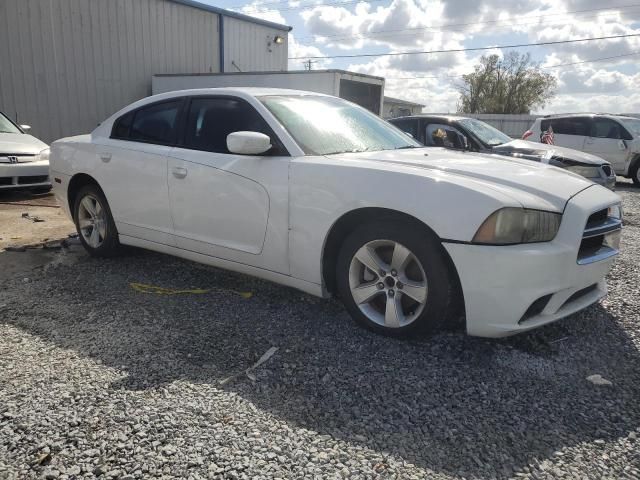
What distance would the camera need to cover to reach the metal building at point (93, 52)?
39.8ft

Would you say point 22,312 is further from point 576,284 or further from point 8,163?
point 8,163

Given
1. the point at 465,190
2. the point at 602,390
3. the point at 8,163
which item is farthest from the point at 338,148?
the point at 8,163

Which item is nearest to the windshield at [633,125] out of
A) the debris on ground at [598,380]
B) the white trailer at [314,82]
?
the white trailer at [314,82]

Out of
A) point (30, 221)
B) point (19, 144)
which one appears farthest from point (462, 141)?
point (19, 144)

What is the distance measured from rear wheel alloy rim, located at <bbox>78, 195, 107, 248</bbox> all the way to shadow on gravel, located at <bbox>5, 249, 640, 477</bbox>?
0.88 m

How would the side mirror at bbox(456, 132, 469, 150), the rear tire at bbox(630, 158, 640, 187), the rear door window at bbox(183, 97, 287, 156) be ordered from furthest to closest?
the rear tire at bbox(630, 158, 640, 187), the side mirror at bbox(456, 132, 469, 150), the rear door window at bbox(183, 97, 287, 156)

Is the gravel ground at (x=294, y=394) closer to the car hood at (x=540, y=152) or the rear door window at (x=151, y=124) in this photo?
the rear door window at (x=151, y=124)

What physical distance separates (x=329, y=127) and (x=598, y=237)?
1883 mm

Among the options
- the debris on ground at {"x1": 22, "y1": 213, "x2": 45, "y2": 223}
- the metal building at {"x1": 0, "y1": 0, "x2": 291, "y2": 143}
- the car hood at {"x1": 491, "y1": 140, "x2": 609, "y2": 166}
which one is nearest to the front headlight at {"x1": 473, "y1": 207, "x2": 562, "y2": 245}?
the car hood at {"x1": 491, "y1": 140, "x2": 609, "y2": 166}

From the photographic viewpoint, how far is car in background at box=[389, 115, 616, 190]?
7824mm

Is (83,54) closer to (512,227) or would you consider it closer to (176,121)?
(176,121)

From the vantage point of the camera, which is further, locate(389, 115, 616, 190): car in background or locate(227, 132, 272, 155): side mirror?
locate(389, 115, 616, 190): car in background

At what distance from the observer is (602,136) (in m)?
12.0

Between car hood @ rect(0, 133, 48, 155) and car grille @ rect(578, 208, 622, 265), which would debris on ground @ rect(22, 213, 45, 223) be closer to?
car hood @ rect(0, 133, 48, 155)
